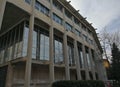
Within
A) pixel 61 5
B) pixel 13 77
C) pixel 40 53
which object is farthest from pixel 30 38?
pixel 61 5

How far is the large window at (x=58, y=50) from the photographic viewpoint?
68.3ft

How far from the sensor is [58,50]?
71.7 feet

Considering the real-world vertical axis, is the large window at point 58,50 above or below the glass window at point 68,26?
below

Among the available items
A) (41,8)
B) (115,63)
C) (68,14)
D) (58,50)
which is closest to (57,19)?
(41,8)

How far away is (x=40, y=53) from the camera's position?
1767 centimetres

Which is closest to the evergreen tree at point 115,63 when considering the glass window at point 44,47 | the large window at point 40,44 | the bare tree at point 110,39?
the bare tree at point 110,39

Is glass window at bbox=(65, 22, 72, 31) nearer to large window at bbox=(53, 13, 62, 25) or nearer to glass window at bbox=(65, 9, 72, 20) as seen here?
large window at bbox=(53, 13, 62, 25)

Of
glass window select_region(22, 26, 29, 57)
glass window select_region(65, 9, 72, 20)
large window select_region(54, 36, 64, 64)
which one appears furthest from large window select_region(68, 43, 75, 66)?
glass window select_region(22, 26, 29, 57)

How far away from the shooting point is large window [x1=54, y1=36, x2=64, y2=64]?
819 inches

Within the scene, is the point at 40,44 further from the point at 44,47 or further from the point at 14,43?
the point at 14,43

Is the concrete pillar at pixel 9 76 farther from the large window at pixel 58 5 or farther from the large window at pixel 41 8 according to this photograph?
the large window at pixel 58 5

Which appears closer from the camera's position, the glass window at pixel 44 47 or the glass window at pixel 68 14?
the glass window at pixel 44 47

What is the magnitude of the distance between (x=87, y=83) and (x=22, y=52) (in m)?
8.82

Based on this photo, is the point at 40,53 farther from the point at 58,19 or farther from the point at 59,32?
the point at 58,19
